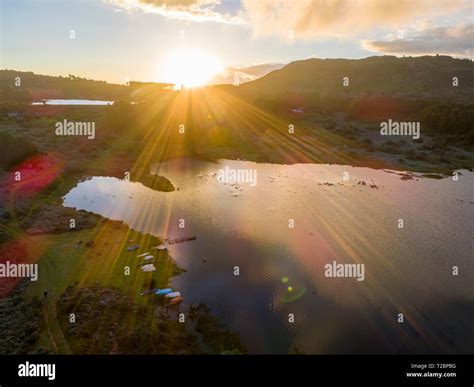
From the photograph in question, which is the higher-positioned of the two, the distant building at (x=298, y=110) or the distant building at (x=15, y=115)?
the distant building at (x=298, y=110)

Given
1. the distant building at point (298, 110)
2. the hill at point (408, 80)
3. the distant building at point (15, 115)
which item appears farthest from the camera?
the hill at point (408, 80)

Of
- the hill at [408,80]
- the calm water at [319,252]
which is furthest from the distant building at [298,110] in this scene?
the calm water at [319,252]

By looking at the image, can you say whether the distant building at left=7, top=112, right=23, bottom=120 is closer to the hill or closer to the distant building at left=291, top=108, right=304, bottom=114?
the distant building at left=291, top=108, right=304, bottom=114

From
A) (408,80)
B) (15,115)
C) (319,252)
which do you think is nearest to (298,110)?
(408,80)

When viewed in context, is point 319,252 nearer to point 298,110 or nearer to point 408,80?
point 298,110

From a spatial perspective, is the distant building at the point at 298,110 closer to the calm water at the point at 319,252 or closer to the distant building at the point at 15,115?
the calm water at the point at 319,252

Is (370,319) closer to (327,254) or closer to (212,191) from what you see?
(327,254)

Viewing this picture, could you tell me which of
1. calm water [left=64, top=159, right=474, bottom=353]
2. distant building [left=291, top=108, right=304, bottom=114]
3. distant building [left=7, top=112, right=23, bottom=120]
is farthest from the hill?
distant building [left=7, top=112, right=23, bottom=120]
